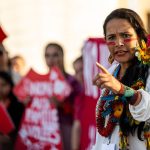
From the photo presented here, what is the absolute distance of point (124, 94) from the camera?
9.55 feet

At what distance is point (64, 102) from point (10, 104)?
65cm

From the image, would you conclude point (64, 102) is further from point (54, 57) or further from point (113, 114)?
point (113, 114)

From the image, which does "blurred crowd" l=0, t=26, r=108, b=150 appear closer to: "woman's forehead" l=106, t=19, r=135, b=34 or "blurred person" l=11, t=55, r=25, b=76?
"blurred person" l=11, t=55, r=25, b=76

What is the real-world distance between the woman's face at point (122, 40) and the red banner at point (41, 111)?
2774 mm

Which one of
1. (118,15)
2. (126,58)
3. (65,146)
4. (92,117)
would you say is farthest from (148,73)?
(65,146)

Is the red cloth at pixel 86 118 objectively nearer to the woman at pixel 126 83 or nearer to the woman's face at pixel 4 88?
the woman's face at pixel 4 88

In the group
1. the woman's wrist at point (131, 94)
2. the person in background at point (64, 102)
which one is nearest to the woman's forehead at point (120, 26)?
the woman's wrist at point (131, 94)

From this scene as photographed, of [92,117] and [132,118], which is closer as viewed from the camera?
[132,118]

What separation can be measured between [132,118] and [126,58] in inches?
11.6

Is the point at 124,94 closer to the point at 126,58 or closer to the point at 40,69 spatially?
the point at 126,58

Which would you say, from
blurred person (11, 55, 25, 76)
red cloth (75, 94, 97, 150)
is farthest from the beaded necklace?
blurred person (11, 55, 25, 76)

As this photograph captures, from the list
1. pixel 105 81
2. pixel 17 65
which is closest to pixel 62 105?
pixel 17 65

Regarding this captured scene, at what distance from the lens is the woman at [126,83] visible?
3.05 meters

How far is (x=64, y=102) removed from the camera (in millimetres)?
6051
